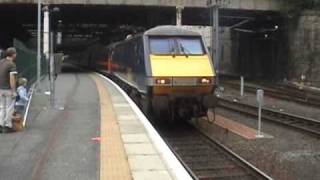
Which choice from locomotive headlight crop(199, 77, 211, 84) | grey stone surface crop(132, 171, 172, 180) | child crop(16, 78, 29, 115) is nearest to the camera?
grey stone surface crop(132, 171, 172, 180)

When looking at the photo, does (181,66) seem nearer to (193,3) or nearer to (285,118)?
(285,118)

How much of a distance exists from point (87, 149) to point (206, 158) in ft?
13.1

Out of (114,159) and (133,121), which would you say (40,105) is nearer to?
(133,121)

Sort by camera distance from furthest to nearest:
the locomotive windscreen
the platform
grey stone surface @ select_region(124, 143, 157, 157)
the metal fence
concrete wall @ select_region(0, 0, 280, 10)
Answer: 1. concrete wall @ select_region(0, 0, 280, 10)
2. the metal fence
3. the locomotive windscreen
4. grey stone surface @ select_region(124, 143, 157, 157)
5. the platform

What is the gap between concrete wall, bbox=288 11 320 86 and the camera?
48125 millimetres

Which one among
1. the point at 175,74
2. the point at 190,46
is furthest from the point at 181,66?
the point at 190,46

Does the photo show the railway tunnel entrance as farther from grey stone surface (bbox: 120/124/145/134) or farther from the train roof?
grey stone surface (bbox: 120/124/145/134)

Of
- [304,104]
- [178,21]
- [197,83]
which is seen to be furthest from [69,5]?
[197,83]

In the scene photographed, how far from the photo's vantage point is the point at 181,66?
61.6 ft

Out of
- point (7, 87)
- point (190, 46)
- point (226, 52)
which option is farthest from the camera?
point (226, 52)

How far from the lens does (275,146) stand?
53.4 ft

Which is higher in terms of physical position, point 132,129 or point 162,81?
point 162,81

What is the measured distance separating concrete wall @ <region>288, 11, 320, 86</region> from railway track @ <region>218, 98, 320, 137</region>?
69.5ft

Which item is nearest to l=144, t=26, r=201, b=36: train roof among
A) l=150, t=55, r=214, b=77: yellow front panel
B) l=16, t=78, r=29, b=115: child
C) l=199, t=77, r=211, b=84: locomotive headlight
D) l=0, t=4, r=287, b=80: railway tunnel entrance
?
l=150, t=55, r=214, b=77: yellow front panel
